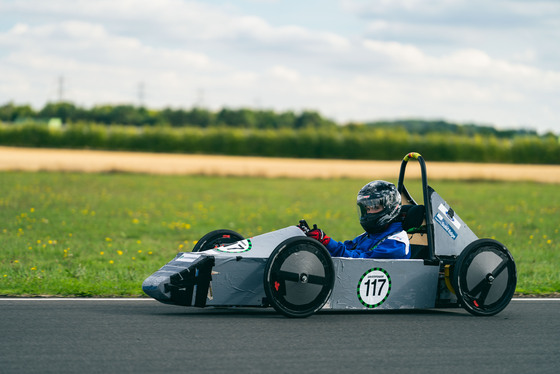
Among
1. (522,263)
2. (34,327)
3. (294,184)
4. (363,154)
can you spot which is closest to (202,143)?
(363,154)

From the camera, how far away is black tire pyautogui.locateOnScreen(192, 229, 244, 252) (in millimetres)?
8547

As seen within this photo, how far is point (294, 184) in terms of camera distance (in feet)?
132

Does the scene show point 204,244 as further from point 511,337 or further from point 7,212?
point 7,212

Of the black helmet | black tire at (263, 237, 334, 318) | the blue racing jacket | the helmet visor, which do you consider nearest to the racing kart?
black tire at (263, 237, 334, 318)

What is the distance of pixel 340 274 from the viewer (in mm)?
7719

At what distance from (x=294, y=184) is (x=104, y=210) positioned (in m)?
18.7

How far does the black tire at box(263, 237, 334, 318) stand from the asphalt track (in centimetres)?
17

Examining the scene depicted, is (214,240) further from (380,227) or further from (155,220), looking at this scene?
(155,220)

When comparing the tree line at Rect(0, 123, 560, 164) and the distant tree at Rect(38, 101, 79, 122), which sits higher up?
the distant tree at Rect(38, 101, 79, 122)

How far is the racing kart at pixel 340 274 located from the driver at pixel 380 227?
17 cm

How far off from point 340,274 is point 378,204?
92cm

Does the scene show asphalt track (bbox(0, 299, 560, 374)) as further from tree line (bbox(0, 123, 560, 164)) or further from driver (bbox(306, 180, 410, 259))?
tree line (bbox(0, 123, 560, 164))

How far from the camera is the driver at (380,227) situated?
26.5 ft

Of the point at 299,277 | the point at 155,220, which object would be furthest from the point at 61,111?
the point at 299,277
